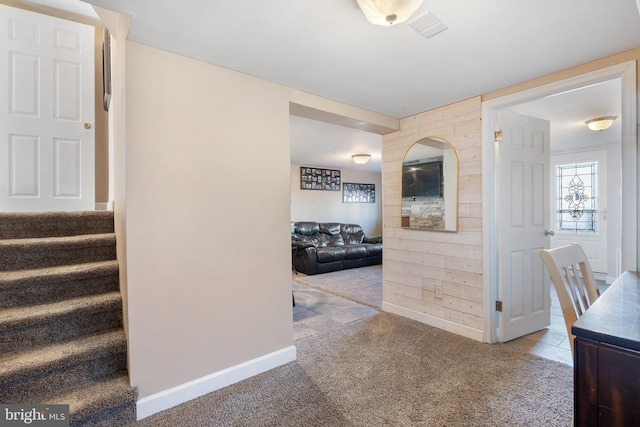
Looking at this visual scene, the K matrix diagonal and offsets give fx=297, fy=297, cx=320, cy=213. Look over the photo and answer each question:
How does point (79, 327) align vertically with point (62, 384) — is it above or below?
above

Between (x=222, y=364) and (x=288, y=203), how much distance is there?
1.21 metres

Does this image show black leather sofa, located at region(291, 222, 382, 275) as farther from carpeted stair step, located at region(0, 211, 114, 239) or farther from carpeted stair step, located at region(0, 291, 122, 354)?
carpeted stair step, located at region(0, 291, 122, 354)

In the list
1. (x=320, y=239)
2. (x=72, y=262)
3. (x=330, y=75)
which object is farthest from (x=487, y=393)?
(x=320, y=239)

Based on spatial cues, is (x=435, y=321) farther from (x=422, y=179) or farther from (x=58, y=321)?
(x=58, y=321)

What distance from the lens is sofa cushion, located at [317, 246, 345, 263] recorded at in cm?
550

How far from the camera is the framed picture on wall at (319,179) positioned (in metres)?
6.85

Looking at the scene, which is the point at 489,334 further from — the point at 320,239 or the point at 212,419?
the point at 320,239

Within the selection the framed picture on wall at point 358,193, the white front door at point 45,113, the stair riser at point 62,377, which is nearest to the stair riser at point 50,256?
the stair riser at point 62,377

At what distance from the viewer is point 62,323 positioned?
5.77 ft

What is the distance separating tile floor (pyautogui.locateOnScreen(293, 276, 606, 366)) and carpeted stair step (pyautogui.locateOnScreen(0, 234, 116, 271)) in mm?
1721

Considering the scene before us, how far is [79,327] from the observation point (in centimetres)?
181

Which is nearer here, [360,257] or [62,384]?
[62,384]

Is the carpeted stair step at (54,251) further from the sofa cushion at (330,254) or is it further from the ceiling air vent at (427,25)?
the sofa cushion at (330,254)

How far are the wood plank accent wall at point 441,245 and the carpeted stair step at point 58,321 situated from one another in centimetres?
255
